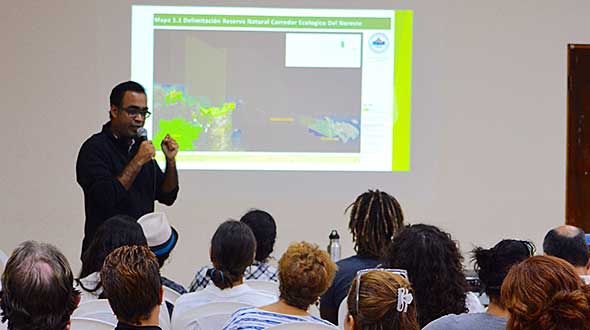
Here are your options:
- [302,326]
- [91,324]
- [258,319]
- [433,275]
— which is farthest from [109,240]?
[433,275]

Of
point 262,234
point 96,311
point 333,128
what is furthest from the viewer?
point 333,128

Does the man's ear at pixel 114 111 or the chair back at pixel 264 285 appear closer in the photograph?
the chair back at pixel 264 285

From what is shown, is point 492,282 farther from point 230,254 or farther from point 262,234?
point 262,234

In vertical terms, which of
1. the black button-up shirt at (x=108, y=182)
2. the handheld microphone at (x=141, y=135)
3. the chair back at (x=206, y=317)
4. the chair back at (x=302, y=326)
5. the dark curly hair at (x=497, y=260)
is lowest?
the chair back at (x=206, y=317)

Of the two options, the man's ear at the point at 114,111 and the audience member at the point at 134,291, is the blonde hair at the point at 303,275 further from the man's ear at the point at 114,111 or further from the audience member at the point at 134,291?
the man's ear at the point at 114,111

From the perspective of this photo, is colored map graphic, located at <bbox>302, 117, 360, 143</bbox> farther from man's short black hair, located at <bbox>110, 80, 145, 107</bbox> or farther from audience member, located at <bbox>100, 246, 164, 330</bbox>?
audience member, located at <bbox>100, 246, 164, 330</bbox>

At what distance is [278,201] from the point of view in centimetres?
632

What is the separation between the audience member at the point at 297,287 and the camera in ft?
8.13

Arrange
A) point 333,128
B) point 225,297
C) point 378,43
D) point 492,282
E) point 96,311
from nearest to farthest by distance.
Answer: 1. point 492,282
2. point 96,311
3. point 225,297
4. point 378,43
5. point 333,128

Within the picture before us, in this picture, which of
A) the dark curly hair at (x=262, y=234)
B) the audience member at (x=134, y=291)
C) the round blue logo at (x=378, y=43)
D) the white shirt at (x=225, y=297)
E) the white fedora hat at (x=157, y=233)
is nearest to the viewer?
the audience member at (x=134, y=291)

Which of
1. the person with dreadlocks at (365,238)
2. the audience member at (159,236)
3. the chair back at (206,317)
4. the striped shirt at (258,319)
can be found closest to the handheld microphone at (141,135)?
the audience member at (159,236)

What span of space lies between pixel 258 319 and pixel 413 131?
13.4 ft

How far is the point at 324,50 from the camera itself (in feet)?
20.0

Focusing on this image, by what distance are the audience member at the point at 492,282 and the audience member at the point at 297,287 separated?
43 cm
